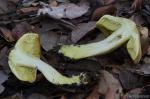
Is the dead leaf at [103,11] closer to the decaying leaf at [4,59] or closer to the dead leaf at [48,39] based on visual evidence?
the dead leaf at [48,39]

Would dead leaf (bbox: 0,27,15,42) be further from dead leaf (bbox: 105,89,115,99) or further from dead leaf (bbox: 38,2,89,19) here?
dead leaf (bbox: 105,89,115,99)

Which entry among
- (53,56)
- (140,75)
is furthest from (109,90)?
(53,56)

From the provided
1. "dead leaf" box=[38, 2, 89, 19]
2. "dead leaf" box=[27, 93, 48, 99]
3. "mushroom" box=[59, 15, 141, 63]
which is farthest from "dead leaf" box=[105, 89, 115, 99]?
"dead leaf" box=[38, 2, 89, 19]

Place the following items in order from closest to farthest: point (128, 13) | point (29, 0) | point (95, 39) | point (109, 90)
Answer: point (109, 90) < point (95, 39) < point (128, 13) < point (29, 0)

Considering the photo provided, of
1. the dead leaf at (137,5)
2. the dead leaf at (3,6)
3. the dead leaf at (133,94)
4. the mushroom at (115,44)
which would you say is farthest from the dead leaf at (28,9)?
the dead leaf at (133,94)

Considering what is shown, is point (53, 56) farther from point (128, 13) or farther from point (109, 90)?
point (128, 13)

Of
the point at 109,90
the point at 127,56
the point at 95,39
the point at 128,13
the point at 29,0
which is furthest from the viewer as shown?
the point at 29,0
